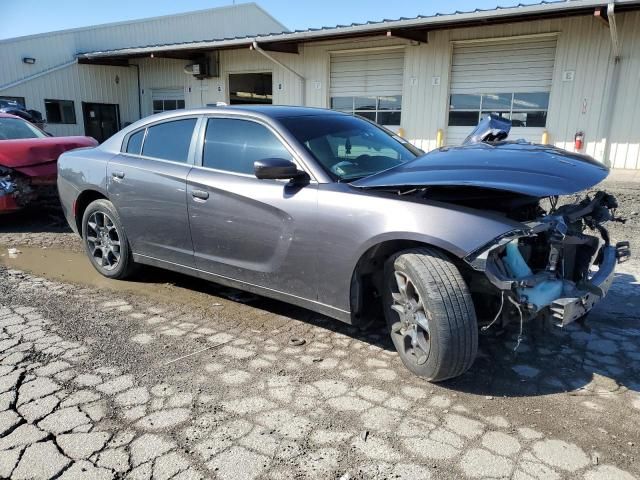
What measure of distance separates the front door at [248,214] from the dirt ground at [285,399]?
49 cm

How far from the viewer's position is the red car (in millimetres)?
6879

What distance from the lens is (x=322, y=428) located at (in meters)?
2.59

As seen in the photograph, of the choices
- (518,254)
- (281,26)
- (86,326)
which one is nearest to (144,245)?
(86,326)

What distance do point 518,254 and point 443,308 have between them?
530 millimetres

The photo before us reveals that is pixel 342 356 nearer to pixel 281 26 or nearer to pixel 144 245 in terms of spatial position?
pixel 144 245

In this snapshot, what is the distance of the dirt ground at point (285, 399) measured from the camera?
2.33m

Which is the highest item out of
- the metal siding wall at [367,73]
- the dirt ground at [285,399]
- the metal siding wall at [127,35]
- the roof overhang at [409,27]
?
the metal siding wall at [127,35]

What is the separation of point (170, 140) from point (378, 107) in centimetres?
1134

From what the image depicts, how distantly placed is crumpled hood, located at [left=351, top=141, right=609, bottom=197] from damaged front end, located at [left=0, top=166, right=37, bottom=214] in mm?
5727

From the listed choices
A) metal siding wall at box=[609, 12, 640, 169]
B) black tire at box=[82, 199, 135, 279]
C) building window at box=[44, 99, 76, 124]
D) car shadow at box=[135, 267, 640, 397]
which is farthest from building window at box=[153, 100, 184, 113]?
car shadow at box=[135, 267, 640, 397]

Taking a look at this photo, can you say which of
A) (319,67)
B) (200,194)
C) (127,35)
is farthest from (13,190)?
(127,35)

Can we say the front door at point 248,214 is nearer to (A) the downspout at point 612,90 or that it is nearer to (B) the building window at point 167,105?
(A) the downspout at point 612,90

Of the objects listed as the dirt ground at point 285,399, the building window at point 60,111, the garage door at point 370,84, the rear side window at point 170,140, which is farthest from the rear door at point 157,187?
the building window at point 60,111

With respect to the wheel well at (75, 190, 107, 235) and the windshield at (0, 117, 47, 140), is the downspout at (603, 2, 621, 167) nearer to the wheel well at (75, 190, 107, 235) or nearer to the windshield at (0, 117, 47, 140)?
the wheel well at (75, 190, 107, 235)
